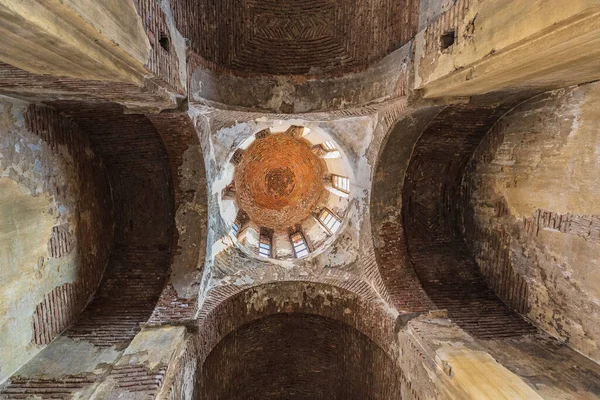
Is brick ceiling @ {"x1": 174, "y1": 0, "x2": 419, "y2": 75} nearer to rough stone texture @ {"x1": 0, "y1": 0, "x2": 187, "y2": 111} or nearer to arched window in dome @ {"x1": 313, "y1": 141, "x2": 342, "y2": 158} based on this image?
rough stone texture @ {"x1": 0, "y1": 0, "x2": 187, "y2": 111}

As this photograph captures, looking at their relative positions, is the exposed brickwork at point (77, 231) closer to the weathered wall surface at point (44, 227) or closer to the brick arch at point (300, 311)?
the weathered wall surface at point (44, 227)

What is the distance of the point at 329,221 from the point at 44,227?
4693mm

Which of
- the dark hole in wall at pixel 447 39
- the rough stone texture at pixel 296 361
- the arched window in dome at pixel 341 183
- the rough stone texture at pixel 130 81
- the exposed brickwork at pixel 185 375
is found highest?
the dark hole in wall at pixel 447 39

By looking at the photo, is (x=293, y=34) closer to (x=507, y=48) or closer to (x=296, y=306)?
(x=507, y=48)

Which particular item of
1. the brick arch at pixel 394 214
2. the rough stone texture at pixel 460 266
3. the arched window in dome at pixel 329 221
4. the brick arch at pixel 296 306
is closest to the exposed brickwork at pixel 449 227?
the rough stone texture at pixel 460 266

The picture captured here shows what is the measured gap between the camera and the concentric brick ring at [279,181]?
8359mm

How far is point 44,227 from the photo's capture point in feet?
14.8

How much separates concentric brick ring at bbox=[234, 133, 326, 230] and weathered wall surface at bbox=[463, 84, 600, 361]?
3693 mm

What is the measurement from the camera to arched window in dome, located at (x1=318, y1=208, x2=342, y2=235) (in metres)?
6.94

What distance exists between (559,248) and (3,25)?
5.28m

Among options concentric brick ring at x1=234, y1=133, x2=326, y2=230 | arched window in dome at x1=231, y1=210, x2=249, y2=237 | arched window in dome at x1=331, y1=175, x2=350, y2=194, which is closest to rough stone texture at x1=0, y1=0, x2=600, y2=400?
arched window in dome at x1=231, y1=210, x2=249, y2=237

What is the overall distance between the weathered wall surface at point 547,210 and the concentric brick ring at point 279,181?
3693 millimetres

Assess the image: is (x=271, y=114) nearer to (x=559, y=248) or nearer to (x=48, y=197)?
(x=48, y=197)

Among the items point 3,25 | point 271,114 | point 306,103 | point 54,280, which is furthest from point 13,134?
point 306,103
